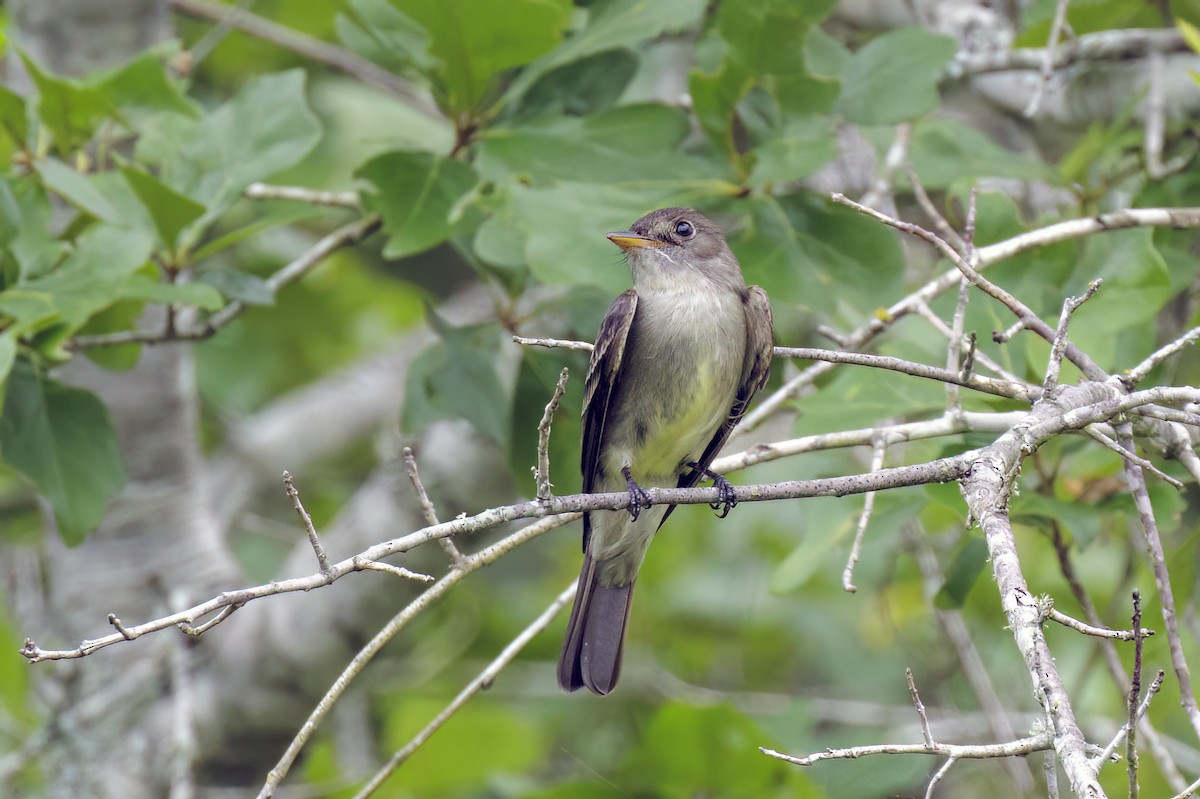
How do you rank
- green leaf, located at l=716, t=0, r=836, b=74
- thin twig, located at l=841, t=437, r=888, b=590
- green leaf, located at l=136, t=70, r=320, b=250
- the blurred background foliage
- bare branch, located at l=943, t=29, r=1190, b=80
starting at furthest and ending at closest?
bare branch, located at l=943, t=29, r=1190, b=80
green leaf, located at l=136, t=70, r=320, b=250
green leaf, located at l=716, t=0, r=836, b=74
the blurred background foliage
thin twig, located at l=841, t=437, r=888, b=590

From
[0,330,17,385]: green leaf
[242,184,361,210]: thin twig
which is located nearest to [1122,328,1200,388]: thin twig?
[0,330,17,385]: green leaf

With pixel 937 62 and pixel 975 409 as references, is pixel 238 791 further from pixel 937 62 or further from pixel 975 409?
pixel 937 62

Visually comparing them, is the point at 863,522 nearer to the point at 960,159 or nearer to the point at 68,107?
the point at 960,159

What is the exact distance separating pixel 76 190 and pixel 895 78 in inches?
97.3

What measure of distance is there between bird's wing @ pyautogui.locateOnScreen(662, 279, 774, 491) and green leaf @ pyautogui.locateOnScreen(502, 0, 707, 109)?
826 mm

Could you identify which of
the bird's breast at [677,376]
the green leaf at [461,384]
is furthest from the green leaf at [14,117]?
the bird's breast at [677,376]

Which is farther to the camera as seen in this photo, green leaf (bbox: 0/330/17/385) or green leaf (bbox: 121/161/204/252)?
green leaf (bbox: 121/161/204/252)

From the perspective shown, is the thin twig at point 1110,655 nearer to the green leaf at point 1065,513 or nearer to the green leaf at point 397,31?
the green leaf at point 1065,513

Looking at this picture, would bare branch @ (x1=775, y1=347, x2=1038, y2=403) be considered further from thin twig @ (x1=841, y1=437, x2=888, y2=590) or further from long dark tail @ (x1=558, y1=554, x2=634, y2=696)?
long dark tail @ (x1=558, y1=554, x2=634, y2=696)

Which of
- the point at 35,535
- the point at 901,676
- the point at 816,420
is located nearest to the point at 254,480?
the point at 35,535

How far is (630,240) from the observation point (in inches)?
157

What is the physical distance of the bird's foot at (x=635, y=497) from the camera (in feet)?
10.3

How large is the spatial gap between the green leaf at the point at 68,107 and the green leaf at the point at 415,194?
879 millimetres

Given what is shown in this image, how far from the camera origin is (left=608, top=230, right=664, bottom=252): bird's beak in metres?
3.89
